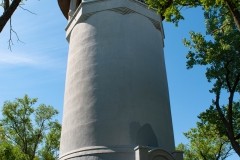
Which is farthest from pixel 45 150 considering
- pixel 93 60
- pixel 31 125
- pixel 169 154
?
pixel 169 154

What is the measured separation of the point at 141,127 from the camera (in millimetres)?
12023

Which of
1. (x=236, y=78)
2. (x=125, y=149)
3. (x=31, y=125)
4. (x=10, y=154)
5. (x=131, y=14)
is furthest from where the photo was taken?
(x=31, y=125)

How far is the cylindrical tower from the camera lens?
11.8 meters

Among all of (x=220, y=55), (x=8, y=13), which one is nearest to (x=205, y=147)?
(x=220, y=55)

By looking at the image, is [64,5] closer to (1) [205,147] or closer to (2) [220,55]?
(2) [220,55]

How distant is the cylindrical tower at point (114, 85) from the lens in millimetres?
11797

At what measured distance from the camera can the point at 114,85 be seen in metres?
12.8

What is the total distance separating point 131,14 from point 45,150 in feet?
58.1

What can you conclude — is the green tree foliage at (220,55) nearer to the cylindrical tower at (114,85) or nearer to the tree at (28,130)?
the cylindrical tower at (114,85)

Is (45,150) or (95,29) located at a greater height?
(95,29)

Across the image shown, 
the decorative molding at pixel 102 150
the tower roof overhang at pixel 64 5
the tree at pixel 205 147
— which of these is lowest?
the decorative molding at pixel 102 150

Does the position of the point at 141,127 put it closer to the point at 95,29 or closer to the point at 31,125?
the point at 95,29

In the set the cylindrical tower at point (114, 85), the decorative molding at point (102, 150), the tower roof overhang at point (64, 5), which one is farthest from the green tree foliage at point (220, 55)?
the tower roof overhang at point (64, 5)

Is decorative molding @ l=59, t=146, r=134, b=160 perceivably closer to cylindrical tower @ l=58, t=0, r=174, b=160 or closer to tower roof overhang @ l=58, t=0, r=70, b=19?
cylindrical tower @ l=58, t=0, r=174, b=160
